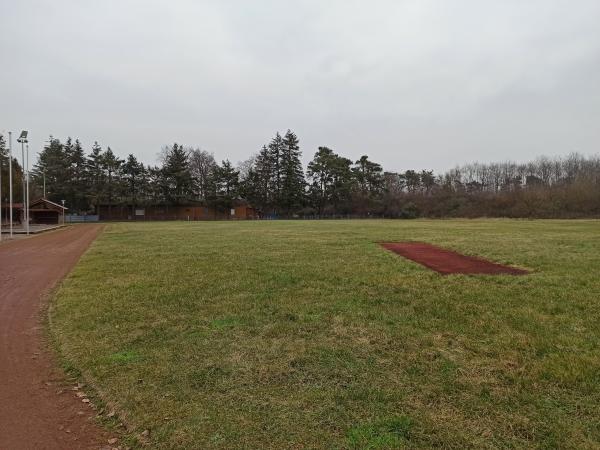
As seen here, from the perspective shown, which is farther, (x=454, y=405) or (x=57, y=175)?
(x=57, y=175)

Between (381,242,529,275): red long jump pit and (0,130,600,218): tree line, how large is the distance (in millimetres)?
65823

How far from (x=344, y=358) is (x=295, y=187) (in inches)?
3214

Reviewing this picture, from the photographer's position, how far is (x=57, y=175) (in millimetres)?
79812

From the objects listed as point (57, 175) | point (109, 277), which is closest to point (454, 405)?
point (109, 277)

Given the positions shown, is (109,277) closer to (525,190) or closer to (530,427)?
(530,427)

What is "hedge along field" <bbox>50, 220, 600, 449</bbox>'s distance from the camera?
367 centimetres

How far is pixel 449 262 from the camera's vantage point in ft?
43.7

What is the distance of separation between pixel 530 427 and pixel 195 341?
13.5 ft

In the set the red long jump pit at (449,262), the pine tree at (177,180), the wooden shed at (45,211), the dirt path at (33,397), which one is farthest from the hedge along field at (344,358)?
the pine tree at (177,180)

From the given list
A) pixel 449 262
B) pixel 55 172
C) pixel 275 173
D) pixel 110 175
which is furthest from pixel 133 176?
pixel 449 262

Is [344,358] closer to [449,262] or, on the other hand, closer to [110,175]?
[449,262]

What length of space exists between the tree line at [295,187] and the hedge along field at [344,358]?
71.2 meters

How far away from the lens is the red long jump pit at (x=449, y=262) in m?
11.4

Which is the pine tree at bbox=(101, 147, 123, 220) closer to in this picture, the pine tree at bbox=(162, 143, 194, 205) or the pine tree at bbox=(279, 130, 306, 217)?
the pine tree at bbox=(162, 143, 194, 205)
